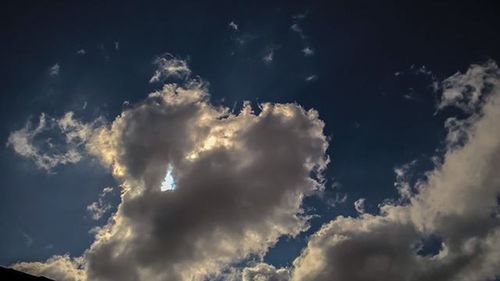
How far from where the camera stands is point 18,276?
109 feet

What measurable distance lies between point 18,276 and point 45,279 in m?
2.45

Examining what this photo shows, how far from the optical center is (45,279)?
35.3 meters
